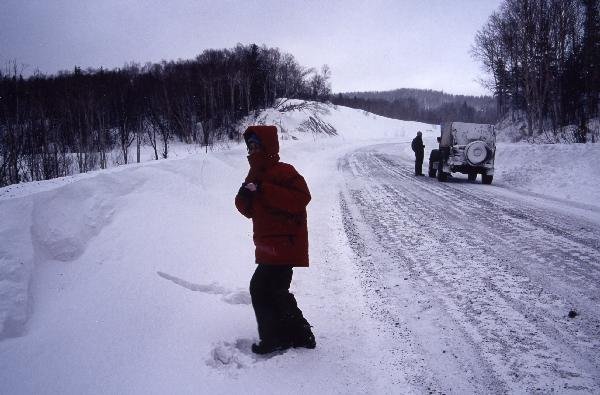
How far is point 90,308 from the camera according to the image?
3312 mm

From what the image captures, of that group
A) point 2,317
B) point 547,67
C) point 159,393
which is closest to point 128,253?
point 2,317

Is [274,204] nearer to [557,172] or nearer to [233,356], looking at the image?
[233,356]

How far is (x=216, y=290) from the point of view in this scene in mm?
4086

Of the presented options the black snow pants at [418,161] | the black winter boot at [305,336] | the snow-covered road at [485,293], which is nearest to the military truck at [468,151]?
the black snow pants at [418,161]

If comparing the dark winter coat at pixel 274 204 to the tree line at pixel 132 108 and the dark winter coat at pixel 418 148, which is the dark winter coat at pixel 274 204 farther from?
the dark winter coat at pixel 418 148

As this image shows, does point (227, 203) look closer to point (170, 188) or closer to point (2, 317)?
point (170, 188)

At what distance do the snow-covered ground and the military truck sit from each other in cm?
606

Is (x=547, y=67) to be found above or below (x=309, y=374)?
above

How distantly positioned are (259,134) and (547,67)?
32586mm

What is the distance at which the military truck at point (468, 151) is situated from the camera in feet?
40.3

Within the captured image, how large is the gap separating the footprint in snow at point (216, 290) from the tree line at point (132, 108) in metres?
8.12

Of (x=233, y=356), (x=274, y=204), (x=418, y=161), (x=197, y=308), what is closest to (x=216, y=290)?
(x=197, y=308)

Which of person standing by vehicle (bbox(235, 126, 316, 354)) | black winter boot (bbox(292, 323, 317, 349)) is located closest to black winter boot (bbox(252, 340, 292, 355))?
person standing by vehicle (bbox(235, 126, 316, 354))

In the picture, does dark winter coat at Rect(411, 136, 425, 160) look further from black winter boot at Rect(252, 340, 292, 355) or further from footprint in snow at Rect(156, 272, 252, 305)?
black winter boot at Rect(252, 340, 292, 355)
